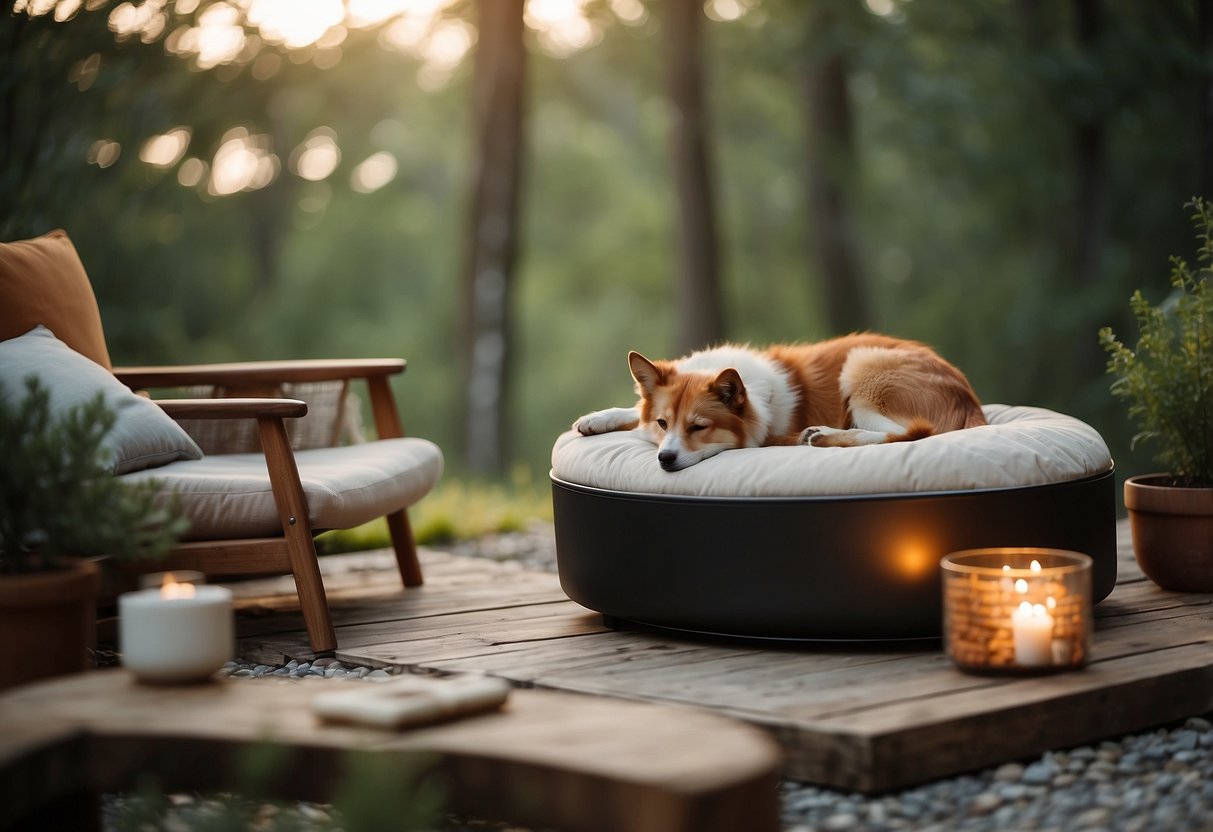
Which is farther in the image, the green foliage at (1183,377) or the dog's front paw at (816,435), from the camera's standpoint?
the green foliage at (1183,377)

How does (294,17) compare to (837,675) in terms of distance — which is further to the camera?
(294,17)

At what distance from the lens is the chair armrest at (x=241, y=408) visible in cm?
317

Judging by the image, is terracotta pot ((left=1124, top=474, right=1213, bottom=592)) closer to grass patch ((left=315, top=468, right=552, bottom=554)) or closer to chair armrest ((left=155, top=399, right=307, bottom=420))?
chair armrest ((left=155, top=399, right=307, bottom=420))

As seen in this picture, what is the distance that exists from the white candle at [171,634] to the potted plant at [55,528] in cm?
22

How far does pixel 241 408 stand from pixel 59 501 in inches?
35.7

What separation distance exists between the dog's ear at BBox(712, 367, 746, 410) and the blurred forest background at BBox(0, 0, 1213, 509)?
3447 millimetres

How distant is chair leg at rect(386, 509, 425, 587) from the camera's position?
404 centimetres

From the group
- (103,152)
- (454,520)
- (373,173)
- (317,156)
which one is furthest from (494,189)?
(373,173)

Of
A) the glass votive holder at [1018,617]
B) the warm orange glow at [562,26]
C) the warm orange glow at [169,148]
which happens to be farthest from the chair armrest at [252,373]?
the warm orange glow at [562,26]

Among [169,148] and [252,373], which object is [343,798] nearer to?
[252,373]

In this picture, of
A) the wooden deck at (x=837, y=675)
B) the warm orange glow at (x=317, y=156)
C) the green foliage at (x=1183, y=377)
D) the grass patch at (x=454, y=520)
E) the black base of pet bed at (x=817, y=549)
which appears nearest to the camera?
the wooden deck at (x=837, y=675)

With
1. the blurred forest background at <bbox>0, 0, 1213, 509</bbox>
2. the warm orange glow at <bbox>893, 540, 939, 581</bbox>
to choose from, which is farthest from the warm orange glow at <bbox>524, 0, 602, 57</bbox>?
the warm orange glow at <bbox>893, 540, 939, 581</bbox>

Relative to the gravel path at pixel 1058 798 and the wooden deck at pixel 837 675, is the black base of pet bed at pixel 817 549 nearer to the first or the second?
the wooden deck at pixel 837 675

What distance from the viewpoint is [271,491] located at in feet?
10.5
